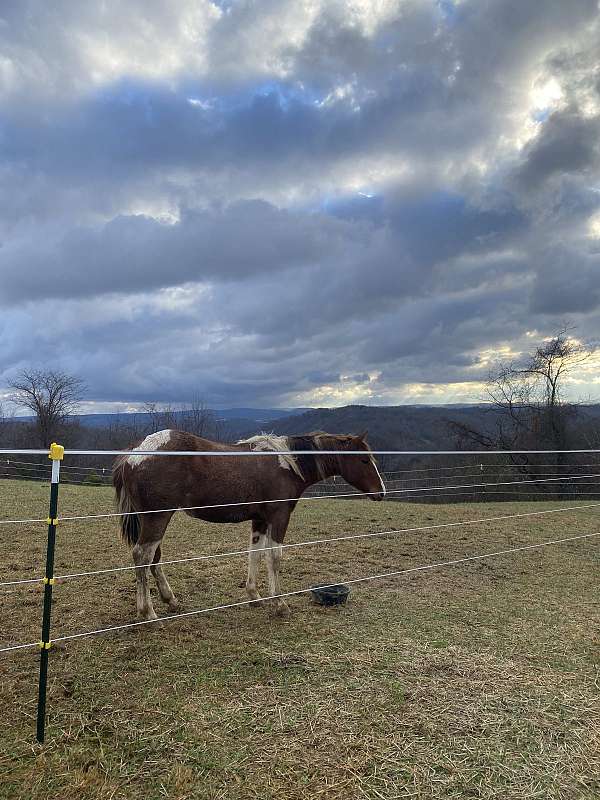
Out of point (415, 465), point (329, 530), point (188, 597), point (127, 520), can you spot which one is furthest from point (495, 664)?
point (415, 465)

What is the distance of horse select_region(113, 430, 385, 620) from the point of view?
4195mm

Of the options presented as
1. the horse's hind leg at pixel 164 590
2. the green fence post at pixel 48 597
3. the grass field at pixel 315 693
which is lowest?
the grass field at pixel 315 693

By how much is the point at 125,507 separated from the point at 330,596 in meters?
2.27

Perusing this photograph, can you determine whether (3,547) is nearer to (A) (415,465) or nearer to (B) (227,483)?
(B) (227,483)

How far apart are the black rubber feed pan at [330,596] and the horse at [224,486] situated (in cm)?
42

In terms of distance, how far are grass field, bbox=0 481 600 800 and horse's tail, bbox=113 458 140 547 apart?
2.41 feet

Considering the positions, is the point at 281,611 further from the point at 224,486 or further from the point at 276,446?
the point at 276,446

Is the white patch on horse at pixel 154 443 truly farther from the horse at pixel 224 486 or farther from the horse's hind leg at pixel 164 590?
the horse's hind leg at pixel 164 590

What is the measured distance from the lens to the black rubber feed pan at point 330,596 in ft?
15.8

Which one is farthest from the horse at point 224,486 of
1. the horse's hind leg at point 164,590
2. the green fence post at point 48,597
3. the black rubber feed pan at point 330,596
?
the green fence post at point 48,597

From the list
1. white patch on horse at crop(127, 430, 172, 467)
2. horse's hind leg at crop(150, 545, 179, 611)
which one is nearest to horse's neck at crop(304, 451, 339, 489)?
white patch on horse at crop(127, 430, 172, 467)

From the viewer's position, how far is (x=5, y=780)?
2270mm

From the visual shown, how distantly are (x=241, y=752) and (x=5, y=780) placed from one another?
1.16 meters

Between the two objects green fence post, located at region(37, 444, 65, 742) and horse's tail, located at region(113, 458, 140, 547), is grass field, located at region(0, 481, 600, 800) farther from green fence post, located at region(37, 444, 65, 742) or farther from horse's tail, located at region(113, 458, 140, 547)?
horse's tail, located at region(113, 458, 140, 547)
